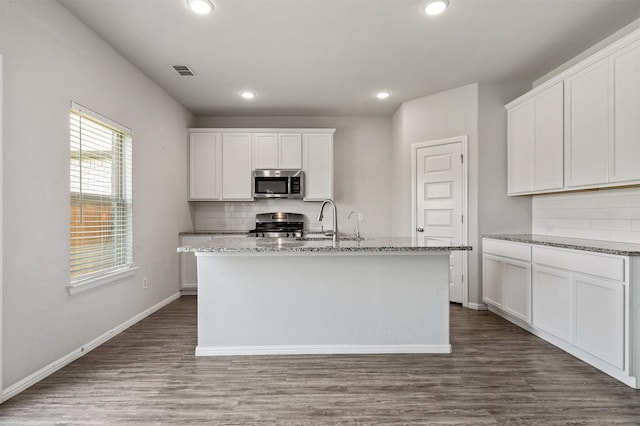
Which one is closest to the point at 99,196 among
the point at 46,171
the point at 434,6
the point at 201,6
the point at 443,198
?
the point at 46,171

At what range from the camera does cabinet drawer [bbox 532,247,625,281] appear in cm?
222

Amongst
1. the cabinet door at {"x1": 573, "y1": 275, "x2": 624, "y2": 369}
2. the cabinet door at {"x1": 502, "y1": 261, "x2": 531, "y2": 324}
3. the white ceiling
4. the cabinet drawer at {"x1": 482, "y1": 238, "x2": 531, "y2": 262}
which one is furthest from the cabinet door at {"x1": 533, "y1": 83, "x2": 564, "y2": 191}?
the cabinet door at {"x1": 573, "y1": 275, "x2": 624, "y2": 369}

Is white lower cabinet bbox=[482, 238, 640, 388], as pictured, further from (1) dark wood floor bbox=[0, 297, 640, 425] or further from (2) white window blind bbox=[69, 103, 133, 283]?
(2) white window blind bbox=[69, 103, 133, 283]

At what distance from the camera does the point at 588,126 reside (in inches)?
109

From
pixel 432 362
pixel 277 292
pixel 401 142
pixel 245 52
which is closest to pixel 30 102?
pixel 245 52

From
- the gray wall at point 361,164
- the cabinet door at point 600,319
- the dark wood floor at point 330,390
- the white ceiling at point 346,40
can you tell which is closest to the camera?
the dark wood floor at point 330,390

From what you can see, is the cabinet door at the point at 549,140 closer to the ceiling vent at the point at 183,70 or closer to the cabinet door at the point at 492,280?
the cabinet door at the point at 492,280

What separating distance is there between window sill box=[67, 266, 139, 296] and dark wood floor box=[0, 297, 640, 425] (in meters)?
0.54

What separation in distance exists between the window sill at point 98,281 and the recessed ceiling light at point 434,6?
3387 millimetres

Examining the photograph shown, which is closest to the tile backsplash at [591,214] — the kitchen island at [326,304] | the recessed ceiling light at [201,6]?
the kitchen island at [326,304]

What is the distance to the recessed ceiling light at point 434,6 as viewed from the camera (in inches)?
95.6

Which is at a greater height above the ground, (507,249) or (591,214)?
(591,214)

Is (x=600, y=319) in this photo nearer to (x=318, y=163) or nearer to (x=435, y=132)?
(x=435, y=132)

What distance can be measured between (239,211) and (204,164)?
2.88 ft
